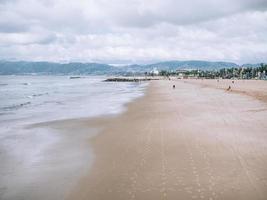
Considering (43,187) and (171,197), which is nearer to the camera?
(171,197)

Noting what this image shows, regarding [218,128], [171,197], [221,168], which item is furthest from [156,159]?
[218,128]

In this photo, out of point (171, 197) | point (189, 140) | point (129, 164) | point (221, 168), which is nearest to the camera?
point (171, 197)

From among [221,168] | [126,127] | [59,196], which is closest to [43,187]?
[59,196]

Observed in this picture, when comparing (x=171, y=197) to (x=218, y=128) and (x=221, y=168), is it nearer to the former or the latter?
(x=221, y=168)

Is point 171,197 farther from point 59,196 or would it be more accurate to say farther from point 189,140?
point 189,140

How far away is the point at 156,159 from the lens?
10.5 meters

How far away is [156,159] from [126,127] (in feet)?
24.1

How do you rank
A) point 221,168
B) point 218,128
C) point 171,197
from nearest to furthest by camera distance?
1. point 171,197
2. point 221,168
3. point 218,128

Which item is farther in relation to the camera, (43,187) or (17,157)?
(17,157)

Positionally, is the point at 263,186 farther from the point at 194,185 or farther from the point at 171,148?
the point at 171,148

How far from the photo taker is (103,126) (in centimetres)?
1855

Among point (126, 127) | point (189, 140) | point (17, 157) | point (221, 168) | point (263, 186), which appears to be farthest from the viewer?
point (126, 127)

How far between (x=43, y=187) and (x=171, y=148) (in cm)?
569

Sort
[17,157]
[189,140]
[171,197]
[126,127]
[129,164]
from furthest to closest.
Answer: [126,127] < [189,140] < [17,157] < [129,164] < [171,197]
